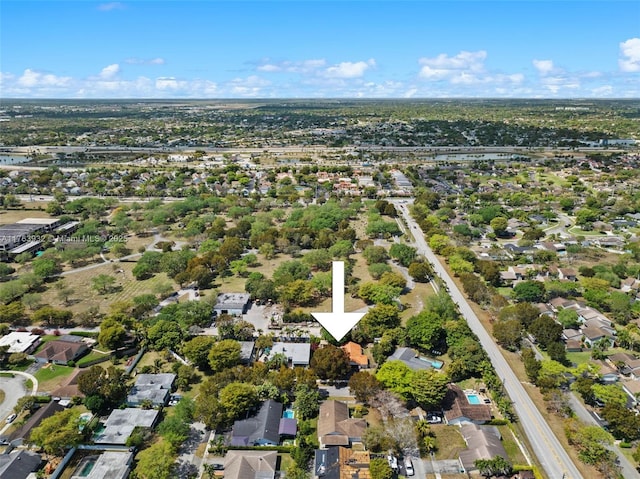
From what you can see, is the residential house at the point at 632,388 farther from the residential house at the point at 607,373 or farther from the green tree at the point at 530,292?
the green tree at the point at 530,292

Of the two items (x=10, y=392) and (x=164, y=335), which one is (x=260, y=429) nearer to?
(x=164, y=335)

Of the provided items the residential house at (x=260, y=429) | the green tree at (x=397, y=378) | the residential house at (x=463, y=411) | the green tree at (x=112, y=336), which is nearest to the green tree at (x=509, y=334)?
the residential house at (x=463, y=411)

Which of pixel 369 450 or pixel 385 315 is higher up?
pixel 385 315

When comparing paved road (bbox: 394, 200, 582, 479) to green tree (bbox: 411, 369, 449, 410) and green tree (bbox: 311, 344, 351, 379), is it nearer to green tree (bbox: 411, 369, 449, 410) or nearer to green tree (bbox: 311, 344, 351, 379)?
green tree (bbox: 411, 369, 449, 410)

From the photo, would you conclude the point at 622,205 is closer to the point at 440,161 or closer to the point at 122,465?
the point at 440,161

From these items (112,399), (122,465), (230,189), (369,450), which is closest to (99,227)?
(230,189)

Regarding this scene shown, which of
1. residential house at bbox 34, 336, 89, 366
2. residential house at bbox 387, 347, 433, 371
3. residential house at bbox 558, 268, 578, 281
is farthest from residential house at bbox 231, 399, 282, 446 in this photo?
residential house at bbox 558, 268, 578, 281

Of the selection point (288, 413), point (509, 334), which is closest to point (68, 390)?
point (288, 413)
